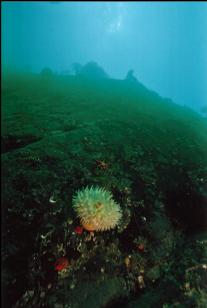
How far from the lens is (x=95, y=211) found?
381 cm

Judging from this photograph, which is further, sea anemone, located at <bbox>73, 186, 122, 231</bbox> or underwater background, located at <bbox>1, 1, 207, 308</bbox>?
sea anemone, located at <bbox>73, 186, 122, 231</bbox>

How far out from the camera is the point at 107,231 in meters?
4.20

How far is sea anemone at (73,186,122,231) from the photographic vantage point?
3.82 m

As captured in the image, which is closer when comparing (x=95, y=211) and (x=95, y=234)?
(x=95, y=211)

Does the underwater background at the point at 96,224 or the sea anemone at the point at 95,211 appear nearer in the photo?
the underwater background at the point at 96,224

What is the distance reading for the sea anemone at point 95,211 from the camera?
12.5 feet

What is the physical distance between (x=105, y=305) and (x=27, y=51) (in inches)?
6693

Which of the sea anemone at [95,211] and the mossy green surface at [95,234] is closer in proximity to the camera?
the mossy green surface at [95,234]

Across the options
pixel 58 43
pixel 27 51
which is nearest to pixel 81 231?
pixel 27 51

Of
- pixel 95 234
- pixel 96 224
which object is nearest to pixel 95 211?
pixel 96 224

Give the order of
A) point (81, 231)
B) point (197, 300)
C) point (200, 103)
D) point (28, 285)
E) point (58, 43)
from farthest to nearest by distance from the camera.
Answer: point (200, 103) < point (58, 43) < point (81, 231) < point (197, 300) < point (28, 285)

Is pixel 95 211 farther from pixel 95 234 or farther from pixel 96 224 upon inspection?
pixel 95 234

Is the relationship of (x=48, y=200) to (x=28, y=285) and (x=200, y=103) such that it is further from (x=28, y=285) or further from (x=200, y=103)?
(x=200, y=103)

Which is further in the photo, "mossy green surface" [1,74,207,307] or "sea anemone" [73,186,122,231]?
"sea anemone" [73,186,122,231]
